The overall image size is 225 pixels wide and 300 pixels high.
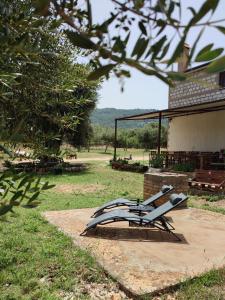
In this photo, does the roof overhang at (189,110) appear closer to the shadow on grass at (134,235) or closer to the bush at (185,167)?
the bush at (185,167)

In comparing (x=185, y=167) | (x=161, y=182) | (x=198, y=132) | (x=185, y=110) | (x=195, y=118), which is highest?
(x=185, y=110)

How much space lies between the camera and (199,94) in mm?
20750

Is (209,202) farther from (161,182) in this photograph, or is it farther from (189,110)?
(189,110)

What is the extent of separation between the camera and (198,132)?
20.6m

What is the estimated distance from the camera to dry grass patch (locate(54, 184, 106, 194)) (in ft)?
43.4

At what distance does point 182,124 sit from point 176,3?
21522mm

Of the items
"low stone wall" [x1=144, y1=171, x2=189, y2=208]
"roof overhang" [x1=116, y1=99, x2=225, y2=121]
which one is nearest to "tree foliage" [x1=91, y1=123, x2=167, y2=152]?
"roof overhang" [x1=116, y1=99, x2=225, y2=121]

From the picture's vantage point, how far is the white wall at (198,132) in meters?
19.0

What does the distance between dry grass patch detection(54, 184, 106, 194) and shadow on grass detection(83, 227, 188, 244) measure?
6.08 m

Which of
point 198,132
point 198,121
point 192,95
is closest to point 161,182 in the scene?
point 198,132

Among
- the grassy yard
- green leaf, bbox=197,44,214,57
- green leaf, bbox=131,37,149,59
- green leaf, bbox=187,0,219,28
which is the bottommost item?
the grassy yard

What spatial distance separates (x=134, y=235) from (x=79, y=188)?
7.60 m

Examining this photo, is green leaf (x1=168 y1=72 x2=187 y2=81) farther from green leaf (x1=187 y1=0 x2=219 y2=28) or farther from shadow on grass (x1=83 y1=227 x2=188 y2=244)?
shadow on grass (x1=83 y1=227 x2=188 y2=244)

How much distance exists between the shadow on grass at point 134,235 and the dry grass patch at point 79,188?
6.08m
